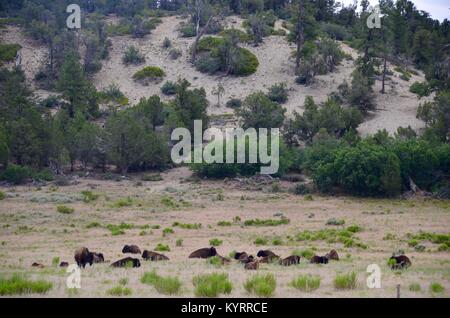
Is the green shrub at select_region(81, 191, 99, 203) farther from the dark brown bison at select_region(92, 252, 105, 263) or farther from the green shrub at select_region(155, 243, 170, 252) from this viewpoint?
the dark brown bison at select_region(92, 252, 105, 263)

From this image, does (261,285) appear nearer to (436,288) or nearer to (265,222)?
(436,288)

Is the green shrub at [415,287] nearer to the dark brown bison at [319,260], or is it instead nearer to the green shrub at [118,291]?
the dark brown bison at [319,260]

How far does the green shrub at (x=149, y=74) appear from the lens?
70.2 metres

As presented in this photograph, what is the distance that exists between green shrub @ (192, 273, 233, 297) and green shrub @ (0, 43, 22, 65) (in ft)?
210

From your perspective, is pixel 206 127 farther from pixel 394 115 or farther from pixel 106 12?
A: pixel 106 12

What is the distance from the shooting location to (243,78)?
226 feet

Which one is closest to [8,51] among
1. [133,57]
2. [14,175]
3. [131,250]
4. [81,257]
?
[133,57]

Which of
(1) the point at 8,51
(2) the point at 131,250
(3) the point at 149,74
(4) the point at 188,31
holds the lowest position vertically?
(2) the point at 131,250

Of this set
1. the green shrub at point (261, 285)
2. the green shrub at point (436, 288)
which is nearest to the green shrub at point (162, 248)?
the green shrub at point (261, 285)

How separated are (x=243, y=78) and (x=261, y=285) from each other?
57932mm

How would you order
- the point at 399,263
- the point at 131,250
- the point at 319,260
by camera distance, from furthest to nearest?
the point at 131,250
the point at 319,260
the point at 399,263

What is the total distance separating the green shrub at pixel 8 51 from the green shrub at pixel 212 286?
6409cm

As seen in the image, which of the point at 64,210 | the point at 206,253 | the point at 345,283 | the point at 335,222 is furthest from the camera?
the point at 64,210

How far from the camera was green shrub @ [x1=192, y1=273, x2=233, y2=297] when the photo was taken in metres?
12.1
